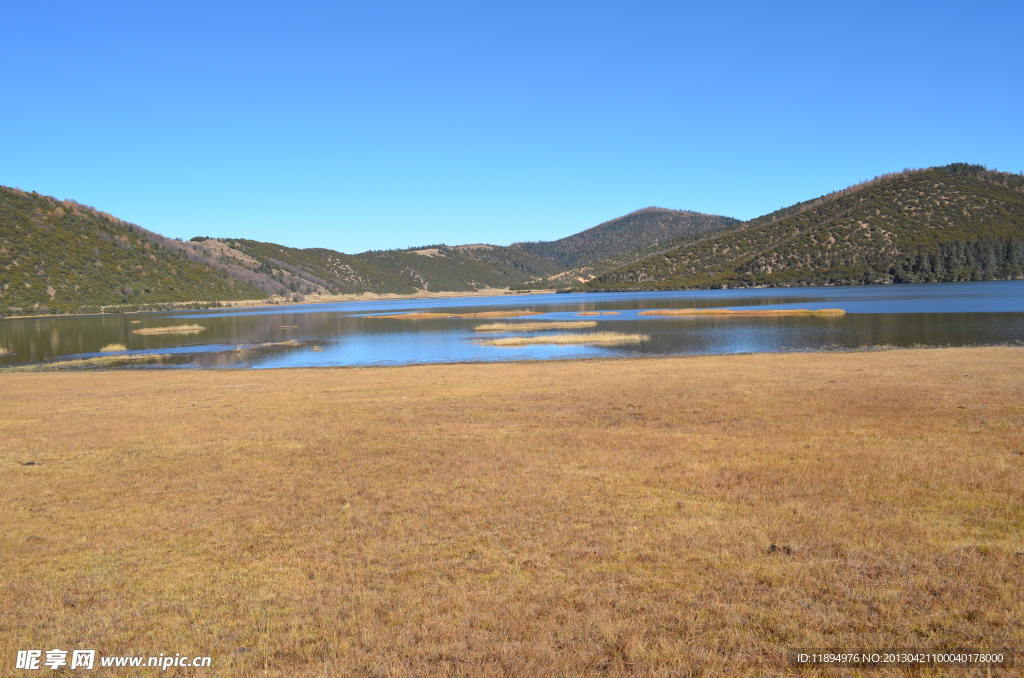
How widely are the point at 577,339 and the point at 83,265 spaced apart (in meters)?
143

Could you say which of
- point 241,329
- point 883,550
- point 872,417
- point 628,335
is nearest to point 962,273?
point 628,335

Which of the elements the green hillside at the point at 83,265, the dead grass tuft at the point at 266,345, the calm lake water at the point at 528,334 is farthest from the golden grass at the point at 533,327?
the green hillside at the point at 83,265

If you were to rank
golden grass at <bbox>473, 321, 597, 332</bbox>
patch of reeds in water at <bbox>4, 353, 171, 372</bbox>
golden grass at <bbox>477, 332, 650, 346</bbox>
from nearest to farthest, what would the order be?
patch of reeds in water at <bbox>4, 353, 171, 372</bbox> → golden grass at <bbox>477, 332, 650, 346</bbox> → golden grass at <bbox>473, 321, 597, 332</bbox>

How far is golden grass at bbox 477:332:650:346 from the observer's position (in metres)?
51.3

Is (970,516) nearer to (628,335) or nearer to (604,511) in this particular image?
(604,511)

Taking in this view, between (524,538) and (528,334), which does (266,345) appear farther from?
(524,538)

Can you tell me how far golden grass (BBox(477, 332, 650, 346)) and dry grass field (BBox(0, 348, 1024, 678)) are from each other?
32070 mm

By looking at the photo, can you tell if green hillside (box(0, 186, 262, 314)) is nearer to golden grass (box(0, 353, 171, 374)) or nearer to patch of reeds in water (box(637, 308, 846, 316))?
golden grass (box(0, 353, 171, 374))

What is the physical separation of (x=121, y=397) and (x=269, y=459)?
1580cm

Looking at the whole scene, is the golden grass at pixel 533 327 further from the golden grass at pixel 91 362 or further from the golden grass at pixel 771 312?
the golden grass at pixel 91 362

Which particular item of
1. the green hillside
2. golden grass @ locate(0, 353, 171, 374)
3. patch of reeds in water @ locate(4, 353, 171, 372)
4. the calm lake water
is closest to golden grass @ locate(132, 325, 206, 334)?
the calm lake water

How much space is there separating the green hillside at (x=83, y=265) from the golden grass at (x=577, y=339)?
11399cm

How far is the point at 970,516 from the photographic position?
930 cm

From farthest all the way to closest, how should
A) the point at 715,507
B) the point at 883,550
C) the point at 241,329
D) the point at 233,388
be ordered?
1. the point at 241,329
2. the point at 233,388
3. the point at 715,507
4. the point at 883,550
